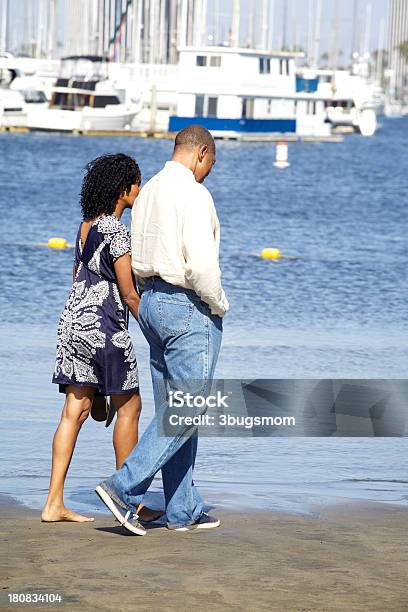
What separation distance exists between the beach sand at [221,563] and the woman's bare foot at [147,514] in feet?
0.43

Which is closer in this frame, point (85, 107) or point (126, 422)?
point (126, 422)

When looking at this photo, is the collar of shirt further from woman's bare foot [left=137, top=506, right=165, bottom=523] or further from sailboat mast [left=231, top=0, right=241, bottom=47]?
sailboat mast [left=231, top=0, right=241, bottom=47]

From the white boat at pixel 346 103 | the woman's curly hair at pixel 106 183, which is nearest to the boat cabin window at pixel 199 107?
the white boat at pixel 346 103

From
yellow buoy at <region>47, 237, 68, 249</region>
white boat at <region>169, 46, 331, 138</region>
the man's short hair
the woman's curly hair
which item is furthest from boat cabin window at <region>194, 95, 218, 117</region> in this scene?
the man's short hair

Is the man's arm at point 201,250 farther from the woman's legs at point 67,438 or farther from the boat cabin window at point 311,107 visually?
the boat cabin window at point 311,107

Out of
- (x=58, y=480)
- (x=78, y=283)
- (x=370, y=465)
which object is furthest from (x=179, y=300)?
(x=370, y=465)

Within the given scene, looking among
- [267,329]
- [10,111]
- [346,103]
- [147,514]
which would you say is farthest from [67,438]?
[346,103]

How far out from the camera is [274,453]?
7891 millimetres

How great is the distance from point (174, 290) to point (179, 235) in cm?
23

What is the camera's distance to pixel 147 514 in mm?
5977

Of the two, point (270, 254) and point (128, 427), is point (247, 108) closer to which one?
point (270, 254)

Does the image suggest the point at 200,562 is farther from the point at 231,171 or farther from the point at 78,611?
the point at 231,171

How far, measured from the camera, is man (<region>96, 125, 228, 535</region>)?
17.7ft

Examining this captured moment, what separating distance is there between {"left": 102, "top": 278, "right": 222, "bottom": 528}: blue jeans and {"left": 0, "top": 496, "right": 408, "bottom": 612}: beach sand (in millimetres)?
243
